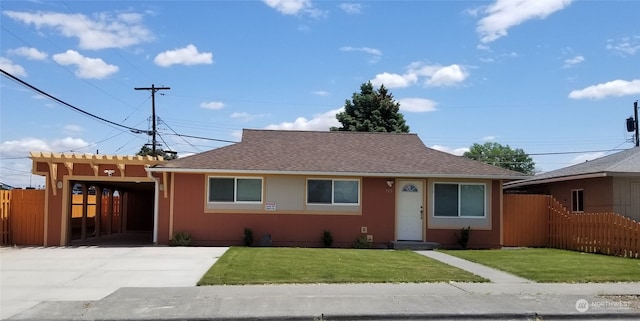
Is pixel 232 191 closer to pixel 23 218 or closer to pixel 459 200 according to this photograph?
pixel 23 218

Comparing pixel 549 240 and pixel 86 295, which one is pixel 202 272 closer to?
pixel 86 295

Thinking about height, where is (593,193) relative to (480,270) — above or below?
above

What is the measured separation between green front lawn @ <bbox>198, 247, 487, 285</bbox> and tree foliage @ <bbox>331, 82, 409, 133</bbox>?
2903cm

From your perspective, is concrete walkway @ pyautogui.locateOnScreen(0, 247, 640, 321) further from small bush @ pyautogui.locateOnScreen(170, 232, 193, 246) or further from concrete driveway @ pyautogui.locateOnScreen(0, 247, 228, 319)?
small bush @ pyautogui.locateOnScreen(170, 232, 193, 246)

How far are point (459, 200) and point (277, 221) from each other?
262 inches

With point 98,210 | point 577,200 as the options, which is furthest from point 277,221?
point 577,200

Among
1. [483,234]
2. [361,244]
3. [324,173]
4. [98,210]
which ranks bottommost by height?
[361,244]

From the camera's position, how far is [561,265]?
1434cm

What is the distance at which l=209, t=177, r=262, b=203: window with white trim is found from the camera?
20234 millimetres

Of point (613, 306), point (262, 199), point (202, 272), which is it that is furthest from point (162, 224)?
point (613, 306)

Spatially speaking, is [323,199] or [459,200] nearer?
[323,199]

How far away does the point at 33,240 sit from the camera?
19891 mm

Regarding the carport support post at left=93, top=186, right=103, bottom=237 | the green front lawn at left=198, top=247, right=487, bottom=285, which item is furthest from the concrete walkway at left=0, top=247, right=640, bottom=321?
the carport support post at left=93, top=186, right=103, bottom=237

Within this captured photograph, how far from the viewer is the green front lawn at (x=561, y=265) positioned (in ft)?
40.0
